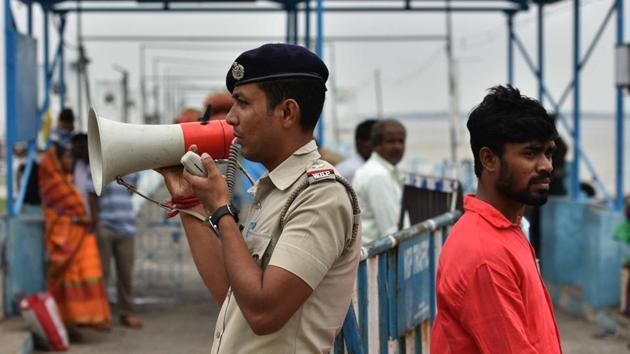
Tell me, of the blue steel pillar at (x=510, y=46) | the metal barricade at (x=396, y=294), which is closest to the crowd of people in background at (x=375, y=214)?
the metal barricade at (x=396, y=294)

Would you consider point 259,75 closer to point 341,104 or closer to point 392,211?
point 392,211

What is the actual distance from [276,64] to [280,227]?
1.26 feet

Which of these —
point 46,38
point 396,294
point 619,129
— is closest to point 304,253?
point 396,294

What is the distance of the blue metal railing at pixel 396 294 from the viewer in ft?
13.0

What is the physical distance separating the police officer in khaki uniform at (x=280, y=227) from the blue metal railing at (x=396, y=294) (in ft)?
2.80

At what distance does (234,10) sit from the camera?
1247cm

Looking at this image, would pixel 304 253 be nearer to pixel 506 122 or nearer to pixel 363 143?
pixel 506 122

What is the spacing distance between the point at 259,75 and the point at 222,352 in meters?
0.66

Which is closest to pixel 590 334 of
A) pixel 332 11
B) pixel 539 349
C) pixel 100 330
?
pixel 100 330

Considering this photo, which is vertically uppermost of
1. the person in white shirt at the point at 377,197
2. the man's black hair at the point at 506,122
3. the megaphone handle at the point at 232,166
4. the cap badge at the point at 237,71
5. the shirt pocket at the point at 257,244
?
the cap badge at the point at 237,71

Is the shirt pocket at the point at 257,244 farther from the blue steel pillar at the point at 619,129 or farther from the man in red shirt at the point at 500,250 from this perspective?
the blue steel pillar at the point at 619,129

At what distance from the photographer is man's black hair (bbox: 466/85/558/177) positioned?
270 centimetres

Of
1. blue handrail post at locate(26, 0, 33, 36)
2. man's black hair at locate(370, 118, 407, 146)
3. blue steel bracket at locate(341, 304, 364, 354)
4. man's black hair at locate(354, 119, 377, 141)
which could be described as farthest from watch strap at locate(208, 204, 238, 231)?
blue handrail post at locate(26, 0, 33, 36)

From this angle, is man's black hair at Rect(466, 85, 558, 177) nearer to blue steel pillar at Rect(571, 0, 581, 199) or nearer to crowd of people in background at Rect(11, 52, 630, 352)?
crowd of people in background at Rect(11, 52, 630, 352)
